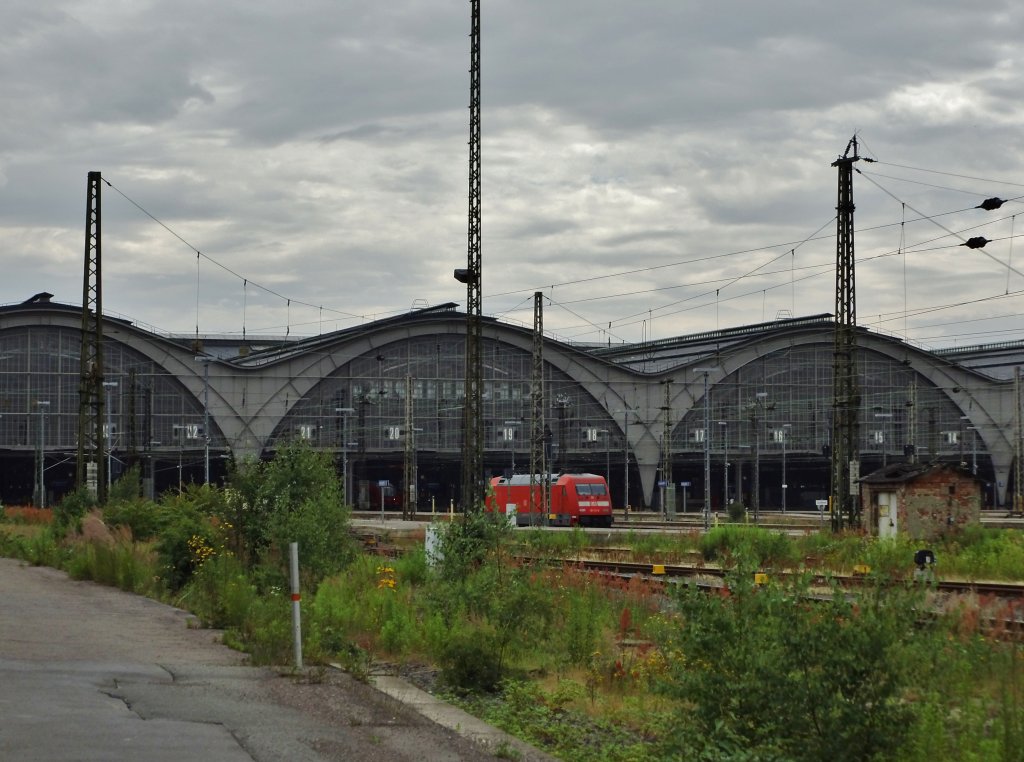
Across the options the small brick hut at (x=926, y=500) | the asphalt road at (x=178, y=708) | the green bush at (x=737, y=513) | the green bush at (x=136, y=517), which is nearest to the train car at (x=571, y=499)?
the green bush at (x=737, y=513)

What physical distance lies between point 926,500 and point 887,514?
133 cm

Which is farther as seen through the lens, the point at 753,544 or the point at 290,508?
the point at 753,544

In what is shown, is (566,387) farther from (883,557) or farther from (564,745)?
(564,745)

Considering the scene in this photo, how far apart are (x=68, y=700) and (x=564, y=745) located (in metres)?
4.85

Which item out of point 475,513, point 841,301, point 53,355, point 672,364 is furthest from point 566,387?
point 475,513

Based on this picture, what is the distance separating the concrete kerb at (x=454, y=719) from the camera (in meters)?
10.7

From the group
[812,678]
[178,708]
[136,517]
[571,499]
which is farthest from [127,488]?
[812,678]

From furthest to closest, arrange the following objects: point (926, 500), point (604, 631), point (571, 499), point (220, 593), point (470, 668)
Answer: point (571, 499)
point (926, 500)
point (220, 593)
point (604, 631)
point (470, 668)

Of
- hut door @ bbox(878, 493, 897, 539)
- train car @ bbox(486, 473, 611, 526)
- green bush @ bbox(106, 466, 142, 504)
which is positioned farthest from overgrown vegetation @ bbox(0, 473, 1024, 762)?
train car @ bbox(486, 473, 611, 526)

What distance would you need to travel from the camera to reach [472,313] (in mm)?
29547

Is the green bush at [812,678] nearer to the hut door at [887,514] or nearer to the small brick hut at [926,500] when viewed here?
the small brick hut at [926,500]

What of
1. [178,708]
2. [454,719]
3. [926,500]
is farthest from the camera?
[926,500]

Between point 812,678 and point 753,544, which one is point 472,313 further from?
point 812,678

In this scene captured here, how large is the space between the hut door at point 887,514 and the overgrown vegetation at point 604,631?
4.94 meters
